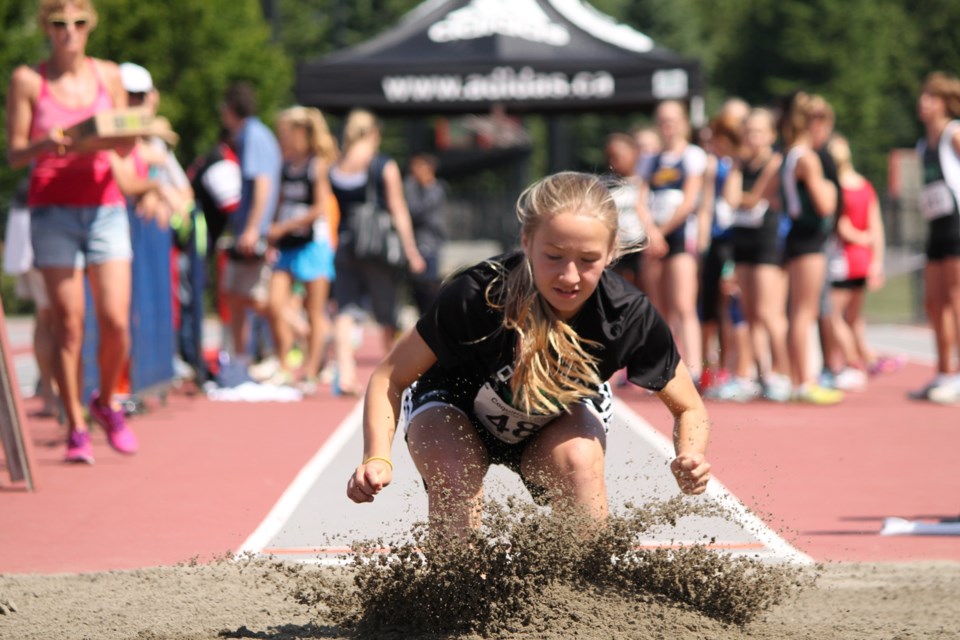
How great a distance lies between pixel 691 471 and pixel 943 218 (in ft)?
24.9

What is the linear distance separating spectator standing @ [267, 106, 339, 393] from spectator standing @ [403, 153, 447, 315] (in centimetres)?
325

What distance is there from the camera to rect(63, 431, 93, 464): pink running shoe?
8195 mm

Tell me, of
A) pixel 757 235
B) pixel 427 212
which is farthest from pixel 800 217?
pixel 427 212

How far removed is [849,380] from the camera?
12969 mm

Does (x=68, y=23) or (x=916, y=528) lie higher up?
(x=68, y=23)

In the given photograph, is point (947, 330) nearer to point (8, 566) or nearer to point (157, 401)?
point (157, 401)

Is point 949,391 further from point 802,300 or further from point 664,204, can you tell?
point 664,204

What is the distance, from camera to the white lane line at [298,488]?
6.09 meters

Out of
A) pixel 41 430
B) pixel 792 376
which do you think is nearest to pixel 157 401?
pixel 41 430

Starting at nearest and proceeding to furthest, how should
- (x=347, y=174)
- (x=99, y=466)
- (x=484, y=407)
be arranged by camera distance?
(x=484, y=407) → (x=99, y=466) → (x=347, y=174)

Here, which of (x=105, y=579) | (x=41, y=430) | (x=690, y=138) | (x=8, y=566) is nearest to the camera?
(x=105, y=579)

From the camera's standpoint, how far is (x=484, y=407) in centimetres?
495

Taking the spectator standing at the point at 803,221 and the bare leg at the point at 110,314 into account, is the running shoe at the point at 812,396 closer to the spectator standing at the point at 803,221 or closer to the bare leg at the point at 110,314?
the spectator standing at the point at 803,221

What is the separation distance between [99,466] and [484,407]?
155 inches
